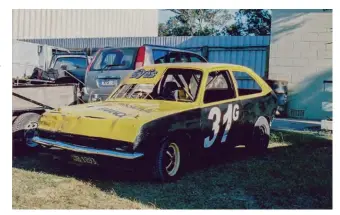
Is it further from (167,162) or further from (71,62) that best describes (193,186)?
(71,62)

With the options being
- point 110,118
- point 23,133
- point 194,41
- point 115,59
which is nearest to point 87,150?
point 110,118

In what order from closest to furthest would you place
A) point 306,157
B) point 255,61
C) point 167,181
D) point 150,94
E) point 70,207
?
point 70,207, point 167,181, point 150,94, point 306,157, point 255,61

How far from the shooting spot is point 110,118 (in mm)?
4543

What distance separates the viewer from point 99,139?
4477mm

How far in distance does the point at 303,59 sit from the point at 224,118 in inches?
191

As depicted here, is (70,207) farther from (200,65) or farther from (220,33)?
(220,33)

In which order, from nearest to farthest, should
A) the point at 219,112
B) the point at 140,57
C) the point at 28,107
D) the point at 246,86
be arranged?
the point at 219,112 < the point at 28,107 < the point at 246,86 < the point at 140,57

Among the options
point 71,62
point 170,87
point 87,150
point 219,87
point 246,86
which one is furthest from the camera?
point 71,62

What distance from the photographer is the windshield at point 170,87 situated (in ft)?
17.6

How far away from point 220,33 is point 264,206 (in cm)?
904

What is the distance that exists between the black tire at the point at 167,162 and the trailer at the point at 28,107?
2.28 m

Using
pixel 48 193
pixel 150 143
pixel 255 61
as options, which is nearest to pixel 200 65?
pixel 150 143

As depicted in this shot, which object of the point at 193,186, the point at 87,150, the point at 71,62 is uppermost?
the point at 71,62

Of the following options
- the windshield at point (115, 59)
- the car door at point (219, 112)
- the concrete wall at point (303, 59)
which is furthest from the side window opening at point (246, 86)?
the concrete wall at point (303, 59)
